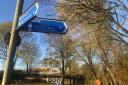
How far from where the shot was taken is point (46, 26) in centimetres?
814

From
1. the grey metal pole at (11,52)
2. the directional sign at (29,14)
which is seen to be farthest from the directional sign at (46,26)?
the grey metal pole at (11,52)

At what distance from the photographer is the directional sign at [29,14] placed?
7630 mm

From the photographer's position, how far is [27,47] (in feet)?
185

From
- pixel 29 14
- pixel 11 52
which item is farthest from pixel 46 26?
pixel 11 52

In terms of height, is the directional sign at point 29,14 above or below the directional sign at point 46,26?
above

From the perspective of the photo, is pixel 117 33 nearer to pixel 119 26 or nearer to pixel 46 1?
pixel 119 26

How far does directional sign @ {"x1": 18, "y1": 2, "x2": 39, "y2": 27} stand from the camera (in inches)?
300

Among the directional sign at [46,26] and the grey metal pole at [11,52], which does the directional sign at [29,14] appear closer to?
the directional sign at [46,26]

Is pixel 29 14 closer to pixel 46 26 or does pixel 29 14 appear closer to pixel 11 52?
pixel 46 26

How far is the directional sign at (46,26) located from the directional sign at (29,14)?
0.14m

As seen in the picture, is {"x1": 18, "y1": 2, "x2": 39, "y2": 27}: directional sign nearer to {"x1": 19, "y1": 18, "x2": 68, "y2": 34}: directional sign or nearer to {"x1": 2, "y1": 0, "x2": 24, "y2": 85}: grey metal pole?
{"x1": 19, "y1": 18, "x2": 68, "y2": 34}: directional sign

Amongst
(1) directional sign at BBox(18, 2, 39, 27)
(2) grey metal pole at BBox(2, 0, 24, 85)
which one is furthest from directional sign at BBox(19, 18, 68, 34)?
(2) grey metal pole at BBox(2, 0, 24, 85)

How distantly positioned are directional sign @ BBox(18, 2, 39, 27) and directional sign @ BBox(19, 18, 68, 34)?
0.14 meters

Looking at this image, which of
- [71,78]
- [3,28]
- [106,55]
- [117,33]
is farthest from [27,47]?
[117,33]
